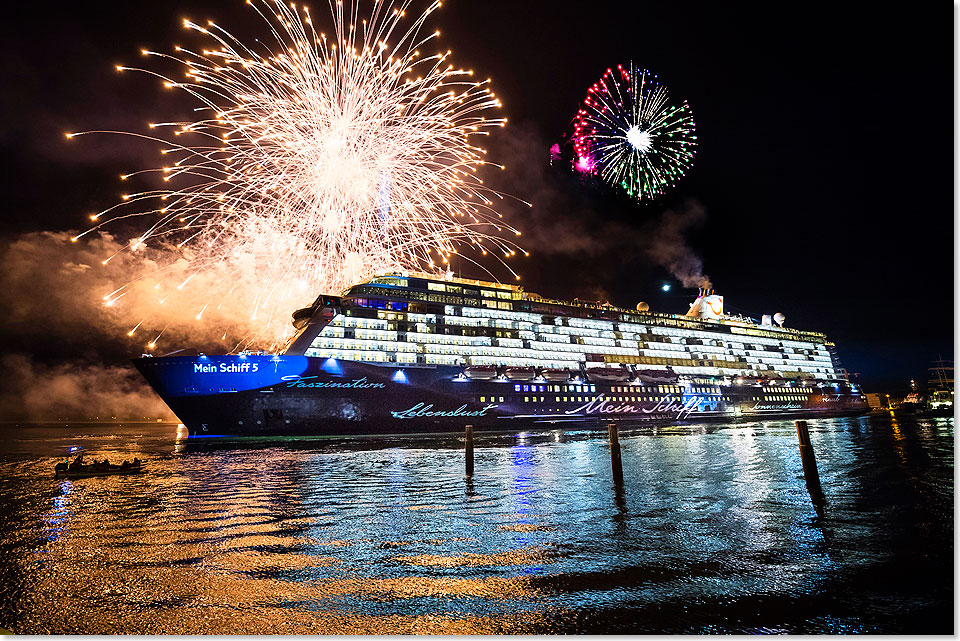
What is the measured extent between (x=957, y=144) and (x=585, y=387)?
47.0m

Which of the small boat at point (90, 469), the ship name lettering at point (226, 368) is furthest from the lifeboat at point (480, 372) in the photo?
the small boat at point (90, 469)

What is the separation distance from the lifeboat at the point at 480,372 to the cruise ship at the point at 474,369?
4.5 inches

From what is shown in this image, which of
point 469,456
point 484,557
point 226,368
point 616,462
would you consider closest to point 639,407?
point 226,368

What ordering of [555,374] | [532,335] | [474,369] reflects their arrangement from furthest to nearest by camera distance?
[532,335]
[555,374]
[474,369]

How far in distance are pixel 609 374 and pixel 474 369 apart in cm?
1830

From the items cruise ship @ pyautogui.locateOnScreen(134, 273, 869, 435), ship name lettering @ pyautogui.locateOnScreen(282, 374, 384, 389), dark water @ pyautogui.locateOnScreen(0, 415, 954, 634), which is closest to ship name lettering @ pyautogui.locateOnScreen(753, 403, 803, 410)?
cruise ship @ pyautogui.locateOnScreen(134, 273, 869, 435)

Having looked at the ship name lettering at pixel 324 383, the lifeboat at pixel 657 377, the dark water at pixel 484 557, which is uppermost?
the lifeboat at pixel 657 377

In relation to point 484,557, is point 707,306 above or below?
above

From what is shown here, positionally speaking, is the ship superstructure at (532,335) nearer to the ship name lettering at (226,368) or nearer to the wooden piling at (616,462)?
the ship name lettering at (226,368)

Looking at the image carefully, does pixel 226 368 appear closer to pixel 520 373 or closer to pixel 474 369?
pixel 474 369

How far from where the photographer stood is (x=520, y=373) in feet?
161

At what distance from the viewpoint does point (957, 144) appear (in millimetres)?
7637

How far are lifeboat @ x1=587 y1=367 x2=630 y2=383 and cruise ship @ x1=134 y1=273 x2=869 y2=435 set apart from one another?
0.14m

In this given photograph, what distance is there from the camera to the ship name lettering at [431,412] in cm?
4153
